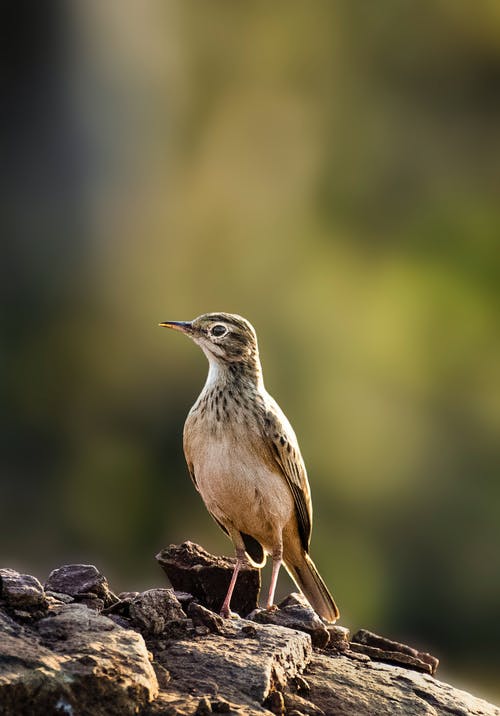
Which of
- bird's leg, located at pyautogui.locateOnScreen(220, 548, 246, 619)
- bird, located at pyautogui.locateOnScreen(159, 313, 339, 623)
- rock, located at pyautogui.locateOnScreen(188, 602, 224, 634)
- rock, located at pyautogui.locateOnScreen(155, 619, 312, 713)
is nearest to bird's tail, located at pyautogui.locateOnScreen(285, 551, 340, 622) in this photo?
bird, located at pyautogui.locateOnScreen(159, 313, 339, 623)

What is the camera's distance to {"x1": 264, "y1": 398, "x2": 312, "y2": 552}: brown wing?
23.5 ft

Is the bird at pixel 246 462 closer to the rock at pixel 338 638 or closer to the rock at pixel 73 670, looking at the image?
the rock at pixel 338 638

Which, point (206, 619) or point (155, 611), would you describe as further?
point (206, 619)

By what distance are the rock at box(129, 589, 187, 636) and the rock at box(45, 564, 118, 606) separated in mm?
322

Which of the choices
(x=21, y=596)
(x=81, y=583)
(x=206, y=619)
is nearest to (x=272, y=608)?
(x=206, y=619)

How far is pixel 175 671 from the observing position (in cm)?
477

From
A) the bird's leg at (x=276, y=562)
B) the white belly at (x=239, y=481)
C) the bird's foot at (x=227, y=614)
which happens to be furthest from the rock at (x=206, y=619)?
the bird's leg at (x=276, y=562)

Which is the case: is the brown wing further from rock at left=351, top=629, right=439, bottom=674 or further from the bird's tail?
rock at left=351, top=629, right=439, bottom=674

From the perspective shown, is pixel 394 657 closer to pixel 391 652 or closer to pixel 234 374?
pixel 391 652

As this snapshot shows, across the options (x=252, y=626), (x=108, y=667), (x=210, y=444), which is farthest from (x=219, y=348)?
(x=108, y=667)

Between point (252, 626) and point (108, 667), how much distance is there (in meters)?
1.40

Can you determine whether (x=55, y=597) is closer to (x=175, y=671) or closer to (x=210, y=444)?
(x=175, y=671)

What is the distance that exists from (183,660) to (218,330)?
309 cm

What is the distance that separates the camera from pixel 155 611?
5.22 m
